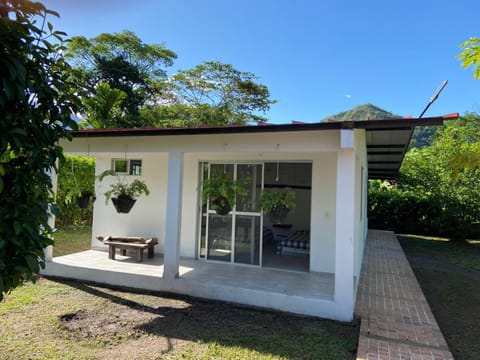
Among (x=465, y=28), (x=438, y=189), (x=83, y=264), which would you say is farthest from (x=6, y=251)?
(x=438, y=189)

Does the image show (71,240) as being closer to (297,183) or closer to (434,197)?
(297,183)

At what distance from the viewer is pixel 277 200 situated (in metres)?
6.01

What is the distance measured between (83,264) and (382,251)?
9.04 meters

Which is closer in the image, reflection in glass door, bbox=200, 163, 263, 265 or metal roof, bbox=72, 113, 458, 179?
metal roof, bbox=72, 113, 458, 179

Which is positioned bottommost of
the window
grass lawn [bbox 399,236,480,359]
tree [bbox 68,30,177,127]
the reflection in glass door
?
grass lawn [bbox 399,236,480,359]

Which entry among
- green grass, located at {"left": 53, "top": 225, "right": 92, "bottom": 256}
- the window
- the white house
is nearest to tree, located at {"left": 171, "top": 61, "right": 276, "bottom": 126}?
green grass, located at {"left": 53, "top": 225, "right": 92, "bottom": 256}

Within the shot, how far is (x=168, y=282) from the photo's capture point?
19.6ft

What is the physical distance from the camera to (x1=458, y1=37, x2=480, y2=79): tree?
189 inches

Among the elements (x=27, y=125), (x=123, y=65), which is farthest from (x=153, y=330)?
(x=123, y=65)

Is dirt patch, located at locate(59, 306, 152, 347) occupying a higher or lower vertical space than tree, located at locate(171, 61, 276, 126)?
lower

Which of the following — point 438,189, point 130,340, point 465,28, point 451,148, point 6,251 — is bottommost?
point 130,340

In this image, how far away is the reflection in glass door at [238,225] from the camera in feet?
24.2

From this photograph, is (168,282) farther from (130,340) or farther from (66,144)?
(66,144)

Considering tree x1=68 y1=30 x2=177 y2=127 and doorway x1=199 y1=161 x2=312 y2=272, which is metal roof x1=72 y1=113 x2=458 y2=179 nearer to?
doorway x1=199 y1=161 x2=312 y2=272
